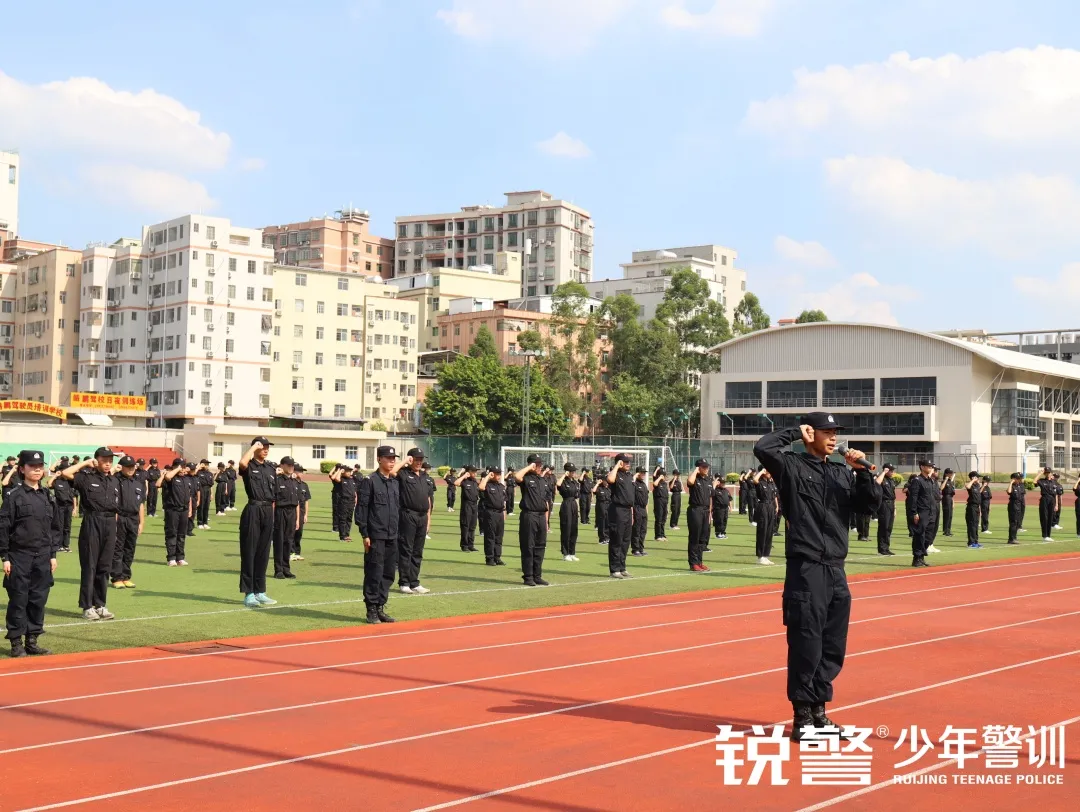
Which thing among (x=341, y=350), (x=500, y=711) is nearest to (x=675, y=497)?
(x=500, y=711)

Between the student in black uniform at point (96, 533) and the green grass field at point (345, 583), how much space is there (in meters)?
0.29

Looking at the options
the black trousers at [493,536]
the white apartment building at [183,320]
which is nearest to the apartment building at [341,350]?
the white apartment building at [183,320]

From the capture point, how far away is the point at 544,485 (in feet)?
60.5

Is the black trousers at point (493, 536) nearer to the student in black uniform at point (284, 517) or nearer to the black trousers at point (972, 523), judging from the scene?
the student in black uniform at point (284, 517)

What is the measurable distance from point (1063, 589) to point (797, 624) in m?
12.6

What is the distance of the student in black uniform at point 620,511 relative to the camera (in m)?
18.6

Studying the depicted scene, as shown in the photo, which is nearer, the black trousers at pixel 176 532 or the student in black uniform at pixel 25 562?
the student in black uniform at pixel 25 562

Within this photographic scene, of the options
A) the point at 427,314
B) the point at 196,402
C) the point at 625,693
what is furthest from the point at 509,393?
the point at 625,693

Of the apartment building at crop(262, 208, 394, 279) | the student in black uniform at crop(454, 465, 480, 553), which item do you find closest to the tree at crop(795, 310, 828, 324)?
the apartment building at crop(262, 208, 394, 279)

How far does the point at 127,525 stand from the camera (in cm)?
1678

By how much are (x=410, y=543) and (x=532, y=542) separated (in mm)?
2450

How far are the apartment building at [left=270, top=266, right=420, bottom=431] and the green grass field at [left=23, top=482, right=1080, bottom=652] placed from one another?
60.0 meters

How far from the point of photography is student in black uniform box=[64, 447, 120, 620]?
43.8 ft

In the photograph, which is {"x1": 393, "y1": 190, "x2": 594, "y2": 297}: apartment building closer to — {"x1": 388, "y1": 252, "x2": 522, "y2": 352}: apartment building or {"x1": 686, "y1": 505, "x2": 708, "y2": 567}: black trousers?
{"x1": 388, "y1": 252, "x2": 522, "y2": 352}: apartment building
